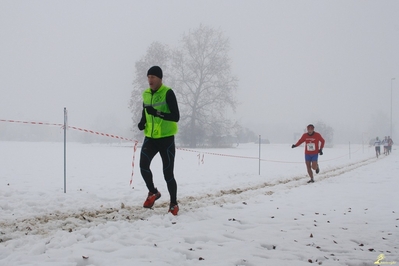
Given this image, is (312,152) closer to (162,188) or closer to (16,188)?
(162,188)

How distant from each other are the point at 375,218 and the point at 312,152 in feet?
18.6

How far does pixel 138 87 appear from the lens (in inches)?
1491

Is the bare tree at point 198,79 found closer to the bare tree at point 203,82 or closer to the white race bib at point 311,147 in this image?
the bare tree at point 203,82

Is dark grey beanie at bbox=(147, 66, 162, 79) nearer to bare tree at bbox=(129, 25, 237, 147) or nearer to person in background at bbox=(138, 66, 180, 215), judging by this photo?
person in background at bbox=(138, 66, 180, 215)

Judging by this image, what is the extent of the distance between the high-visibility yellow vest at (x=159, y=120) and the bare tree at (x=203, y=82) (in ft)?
104

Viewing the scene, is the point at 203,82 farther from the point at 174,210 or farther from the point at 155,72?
the point at 174,210

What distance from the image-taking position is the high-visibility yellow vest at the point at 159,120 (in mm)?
4883

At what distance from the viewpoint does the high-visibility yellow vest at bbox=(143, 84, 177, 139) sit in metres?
4.88

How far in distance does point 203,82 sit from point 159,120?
108ft

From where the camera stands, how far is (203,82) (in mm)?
37406

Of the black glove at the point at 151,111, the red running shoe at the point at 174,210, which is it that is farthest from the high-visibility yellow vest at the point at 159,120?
the red running shoe at the point at 174,210

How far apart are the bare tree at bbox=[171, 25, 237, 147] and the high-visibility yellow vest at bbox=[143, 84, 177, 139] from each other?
104 feet

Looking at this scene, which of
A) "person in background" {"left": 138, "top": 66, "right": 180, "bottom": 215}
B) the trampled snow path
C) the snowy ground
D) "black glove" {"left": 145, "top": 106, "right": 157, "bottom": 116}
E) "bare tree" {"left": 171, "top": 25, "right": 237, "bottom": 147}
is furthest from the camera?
"bare tree" {"left": 171, "top": 25, "right": 237, "bottom": 147}

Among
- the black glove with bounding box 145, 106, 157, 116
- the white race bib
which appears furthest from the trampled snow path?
the white race bib
